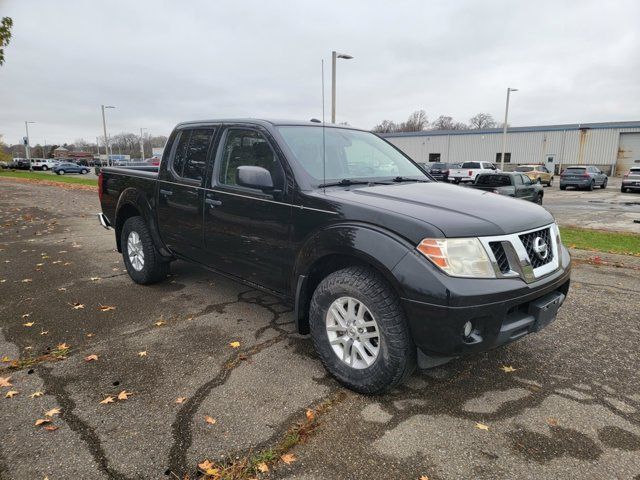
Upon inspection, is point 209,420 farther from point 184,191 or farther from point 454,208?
point 184,191

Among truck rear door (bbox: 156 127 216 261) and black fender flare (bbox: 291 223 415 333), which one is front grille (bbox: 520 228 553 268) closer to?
black fender flare (bbox: 291 223 415 333)

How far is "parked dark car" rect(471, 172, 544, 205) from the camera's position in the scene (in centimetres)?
1519

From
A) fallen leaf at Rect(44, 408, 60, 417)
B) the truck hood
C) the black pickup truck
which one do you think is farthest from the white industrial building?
fallen leaf at Rect(44, 408, 60, 417)

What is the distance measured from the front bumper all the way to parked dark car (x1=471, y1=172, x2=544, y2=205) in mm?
13184

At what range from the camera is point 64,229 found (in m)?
9.80

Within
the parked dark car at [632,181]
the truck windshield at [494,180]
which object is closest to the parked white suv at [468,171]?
the parked dark car at [632,181]

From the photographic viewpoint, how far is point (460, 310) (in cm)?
251

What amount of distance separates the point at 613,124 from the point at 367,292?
171ft

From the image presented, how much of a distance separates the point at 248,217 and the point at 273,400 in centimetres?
150

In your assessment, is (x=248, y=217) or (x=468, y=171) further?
(x=468, y=171)

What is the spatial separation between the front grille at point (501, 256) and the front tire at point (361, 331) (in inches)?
26.1

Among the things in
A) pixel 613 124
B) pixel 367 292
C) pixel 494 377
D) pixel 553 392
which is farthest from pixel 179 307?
pixel 613 124

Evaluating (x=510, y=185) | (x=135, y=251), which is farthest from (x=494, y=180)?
(x=135, y=251)

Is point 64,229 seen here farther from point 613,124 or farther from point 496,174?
point 613,124
